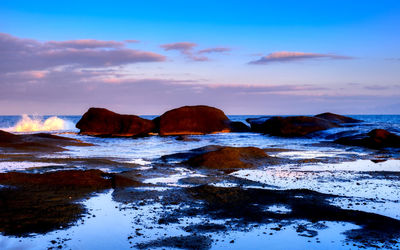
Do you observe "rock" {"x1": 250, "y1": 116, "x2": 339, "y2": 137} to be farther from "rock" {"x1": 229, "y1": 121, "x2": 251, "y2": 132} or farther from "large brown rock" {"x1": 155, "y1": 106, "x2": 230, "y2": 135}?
"large brown rock" {"x1": 155, "y1": 106, "x2": 230, "y2": 135}

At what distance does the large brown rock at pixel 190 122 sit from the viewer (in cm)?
3672

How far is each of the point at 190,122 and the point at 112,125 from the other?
7.23m

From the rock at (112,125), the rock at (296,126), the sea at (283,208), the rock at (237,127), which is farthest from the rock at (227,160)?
the rock at (237,127)

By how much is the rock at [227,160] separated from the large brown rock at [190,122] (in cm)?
2206

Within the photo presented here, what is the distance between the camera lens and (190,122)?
37.5 metres

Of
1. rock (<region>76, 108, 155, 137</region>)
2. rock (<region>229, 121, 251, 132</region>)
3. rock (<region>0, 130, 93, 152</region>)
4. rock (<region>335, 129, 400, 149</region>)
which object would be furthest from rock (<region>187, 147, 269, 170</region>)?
rock (<region>229, 121, 251, 132</region>)

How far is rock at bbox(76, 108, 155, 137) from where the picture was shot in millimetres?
35312

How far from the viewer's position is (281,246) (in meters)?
5.00

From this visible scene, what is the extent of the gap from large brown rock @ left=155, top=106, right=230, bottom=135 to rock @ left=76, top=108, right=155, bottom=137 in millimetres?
1482

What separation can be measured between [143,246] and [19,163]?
9.16 m

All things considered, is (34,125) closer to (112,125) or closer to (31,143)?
(112,125)

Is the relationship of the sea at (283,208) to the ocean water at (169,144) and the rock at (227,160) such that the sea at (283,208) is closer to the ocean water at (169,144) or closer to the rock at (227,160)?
the rock at (227,160)

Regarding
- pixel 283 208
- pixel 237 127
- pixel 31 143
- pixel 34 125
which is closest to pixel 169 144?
pixel 31 143

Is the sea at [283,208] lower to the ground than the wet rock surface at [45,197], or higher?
lower
